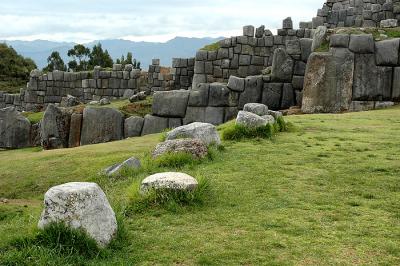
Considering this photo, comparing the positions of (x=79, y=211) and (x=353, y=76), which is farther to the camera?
(x=353, y=76)

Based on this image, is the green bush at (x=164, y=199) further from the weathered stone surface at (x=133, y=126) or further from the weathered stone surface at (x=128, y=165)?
the weathered stone surface at (x=133, y=126)

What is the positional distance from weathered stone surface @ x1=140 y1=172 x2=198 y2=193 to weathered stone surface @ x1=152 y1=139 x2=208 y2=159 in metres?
2.21

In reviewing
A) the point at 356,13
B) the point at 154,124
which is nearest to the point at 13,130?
the point at 154,124

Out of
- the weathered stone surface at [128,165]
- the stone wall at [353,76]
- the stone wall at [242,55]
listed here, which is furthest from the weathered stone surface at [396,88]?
the weathered stone surface at [128,165]

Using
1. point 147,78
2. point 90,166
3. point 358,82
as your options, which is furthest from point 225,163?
point 147,78

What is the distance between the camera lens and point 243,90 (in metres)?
21.0

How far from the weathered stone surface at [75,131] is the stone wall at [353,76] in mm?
8531

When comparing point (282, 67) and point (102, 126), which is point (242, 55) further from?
point (102, 126)

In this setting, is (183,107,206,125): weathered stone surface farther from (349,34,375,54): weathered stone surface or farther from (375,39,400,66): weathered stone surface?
(375,39,400,66): weathered stone surface

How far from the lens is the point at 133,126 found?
21109 mm

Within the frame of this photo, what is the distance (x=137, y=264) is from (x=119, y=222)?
849 mm

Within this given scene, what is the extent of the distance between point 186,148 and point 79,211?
13.5 feet

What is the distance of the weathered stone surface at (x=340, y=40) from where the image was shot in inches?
750

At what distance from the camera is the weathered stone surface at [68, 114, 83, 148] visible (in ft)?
69.8
